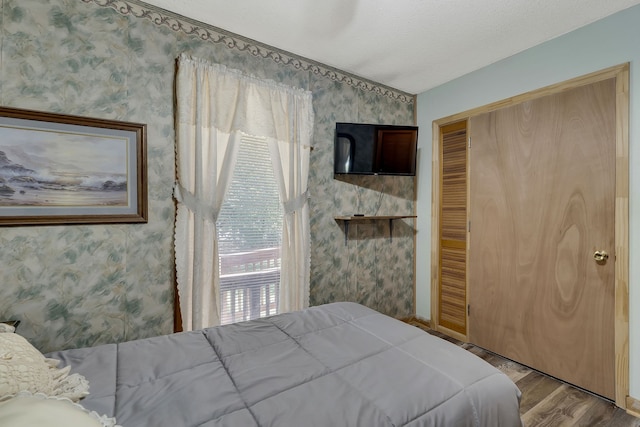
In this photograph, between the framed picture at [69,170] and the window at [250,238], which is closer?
the framed picture at [69,170]

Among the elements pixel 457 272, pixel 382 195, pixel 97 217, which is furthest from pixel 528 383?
pixel 97 217

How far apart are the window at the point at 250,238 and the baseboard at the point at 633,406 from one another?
8.35 feet

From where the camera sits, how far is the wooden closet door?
208 centimetres

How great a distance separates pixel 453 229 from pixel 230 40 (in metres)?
2.70

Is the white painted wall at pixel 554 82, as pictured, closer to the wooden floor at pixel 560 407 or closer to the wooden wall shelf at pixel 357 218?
the wooden floor at pixel 560 407

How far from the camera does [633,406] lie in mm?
1935

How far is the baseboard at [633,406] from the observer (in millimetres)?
1915

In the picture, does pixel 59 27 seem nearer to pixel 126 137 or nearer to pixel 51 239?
pixel 126 137

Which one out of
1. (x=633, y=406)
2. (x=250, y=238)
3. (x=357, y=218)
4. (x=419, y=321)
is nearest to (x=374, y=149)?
(x=357, y=218)

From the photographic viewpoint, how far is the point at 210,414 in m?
0.96

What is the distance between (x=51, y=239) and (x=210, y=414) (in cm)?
157

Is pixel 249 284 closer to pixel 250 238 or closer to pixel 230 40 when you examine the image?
pixel 250 238

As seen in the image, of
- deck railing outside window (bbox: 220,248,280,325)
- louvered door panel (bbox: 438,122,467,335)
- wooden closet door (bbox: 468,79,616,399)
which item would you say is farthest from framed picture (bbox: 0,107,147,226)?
wooden closet door (bbox: 468,79,616,399)

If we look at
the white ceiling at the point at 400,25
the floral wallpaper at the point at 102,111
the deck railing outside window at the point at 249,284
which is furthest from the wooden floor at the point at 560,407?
the white ceiling at the point at 400,25
